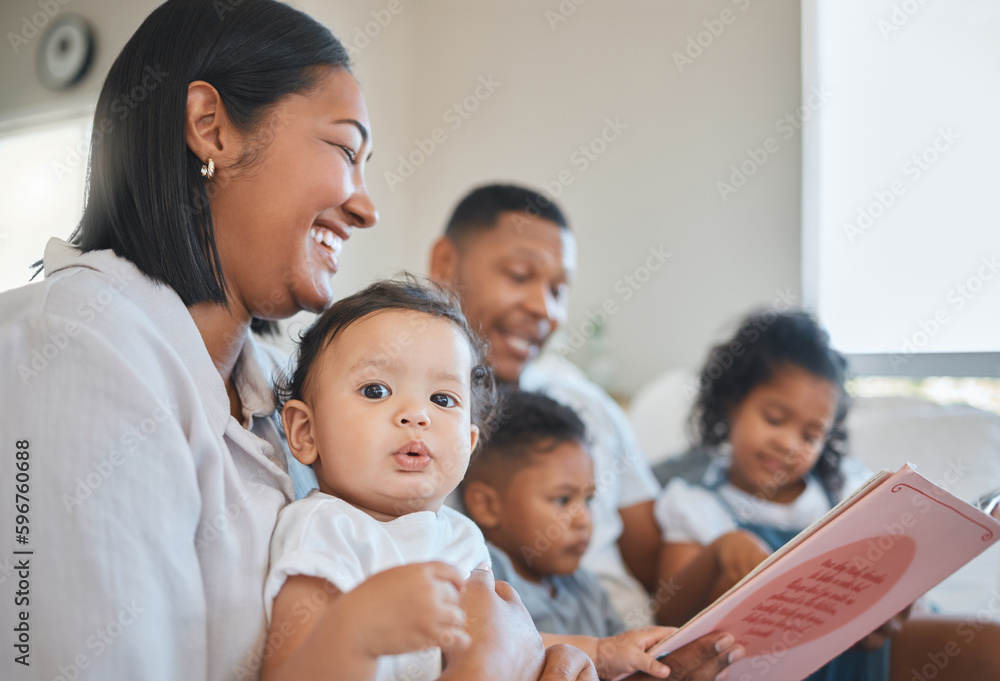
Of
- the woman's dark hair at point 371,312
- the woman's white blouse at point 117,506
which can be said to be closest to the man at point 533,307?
the woman's dark hair at point 371,312

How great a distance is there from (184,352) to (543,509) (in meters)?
0.80

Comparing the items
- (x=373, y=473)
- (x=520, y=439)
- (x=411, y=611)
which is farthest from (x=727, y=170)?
(x=411, y=611)

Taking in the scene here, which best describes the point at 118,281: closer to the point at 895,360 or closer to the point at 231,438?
the point at 231,438

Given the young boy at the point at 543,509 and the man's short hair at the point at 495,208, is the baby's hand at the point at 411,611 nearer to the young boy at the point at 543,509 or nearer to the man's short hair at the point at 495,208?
the young boy at the point at 543,509

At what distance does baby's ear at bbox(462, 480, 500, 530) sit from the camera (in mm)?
1549

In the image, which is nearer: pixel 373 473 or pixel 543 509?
pixel 373 473

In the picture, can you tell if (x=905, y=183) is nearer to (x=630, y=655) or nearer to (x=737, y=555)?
(x=737, y=555)

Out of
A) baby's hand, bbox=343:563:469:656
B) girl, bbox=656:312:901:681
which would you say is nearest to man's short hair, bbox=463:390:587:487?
girl, bbox=656:312:901:681

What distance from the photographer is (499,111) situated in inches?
136

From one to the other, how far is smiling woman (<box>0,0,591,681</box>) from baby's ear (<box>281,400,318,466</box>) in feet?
0.13

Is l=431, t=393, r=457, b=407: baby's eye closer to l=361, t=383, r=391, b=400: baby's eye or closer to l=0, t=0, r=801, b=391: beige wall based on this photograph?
l=361, t=383, r=391, b=400: baby's eye

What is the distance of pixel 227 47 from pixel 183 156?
6.4 inches

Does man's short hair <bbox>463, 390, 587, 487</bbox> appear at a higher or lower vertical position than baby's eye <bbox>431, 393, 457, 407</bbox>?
lower

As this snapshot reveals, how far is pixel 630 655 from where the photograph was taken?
1006 millimetres
